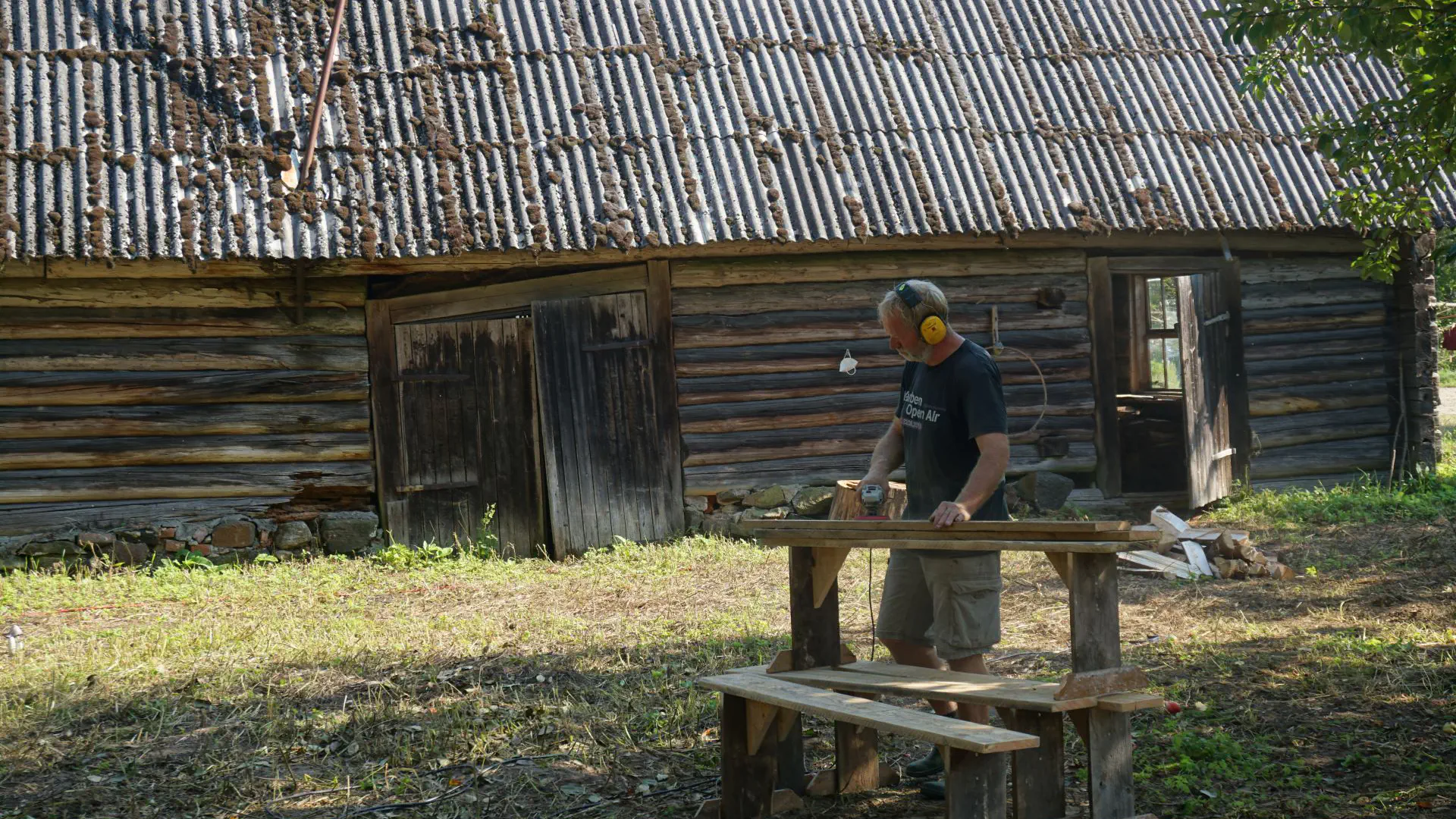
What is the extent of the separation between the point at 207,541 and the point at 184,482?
0.47 meters

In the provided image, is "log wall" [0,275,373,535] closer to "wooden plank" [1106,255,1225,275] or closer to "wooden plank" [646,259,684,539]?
"wooden plank" [646,259,684,539]

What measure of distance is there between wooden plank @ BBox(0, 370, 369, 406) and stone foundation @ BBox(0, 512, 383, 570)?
2.94 ft

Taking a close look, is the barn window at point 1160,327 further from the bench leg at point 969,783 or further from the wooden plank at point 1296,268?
the bench leg at point 969,783

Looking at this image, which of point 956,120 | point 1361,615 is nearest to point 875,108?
point 956,120

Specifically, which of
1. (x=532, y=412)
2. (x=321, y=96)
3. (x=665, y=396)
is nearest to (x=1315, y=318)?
(x=665, y=396)

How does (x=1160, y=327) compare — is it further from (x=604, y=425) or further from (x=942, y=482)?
(x=942, y=482)

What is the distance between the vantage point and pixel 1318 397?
11297 millimetres

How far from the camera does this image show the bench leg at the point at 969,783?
A: 3.58 meters

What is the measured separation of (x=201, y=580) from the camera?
8.48m


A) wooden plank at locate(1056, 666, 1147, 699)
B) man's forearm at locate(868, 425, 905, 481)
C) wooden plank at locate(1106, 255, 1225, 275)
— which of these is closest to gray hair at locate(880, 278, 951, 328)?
man's forearm at locate(868, 425, 905, 481)

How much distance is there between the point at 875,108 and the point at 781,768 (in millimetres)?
7357

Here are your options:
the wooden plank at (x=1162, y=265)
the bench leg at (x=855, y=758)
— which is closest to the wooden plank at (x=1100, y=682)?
the bench leg at (x=855, y=758)

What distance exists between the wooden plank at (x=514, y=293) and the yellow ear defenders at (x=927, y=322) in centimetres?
562

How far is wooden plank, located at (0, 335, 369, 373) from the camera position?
9000mm
